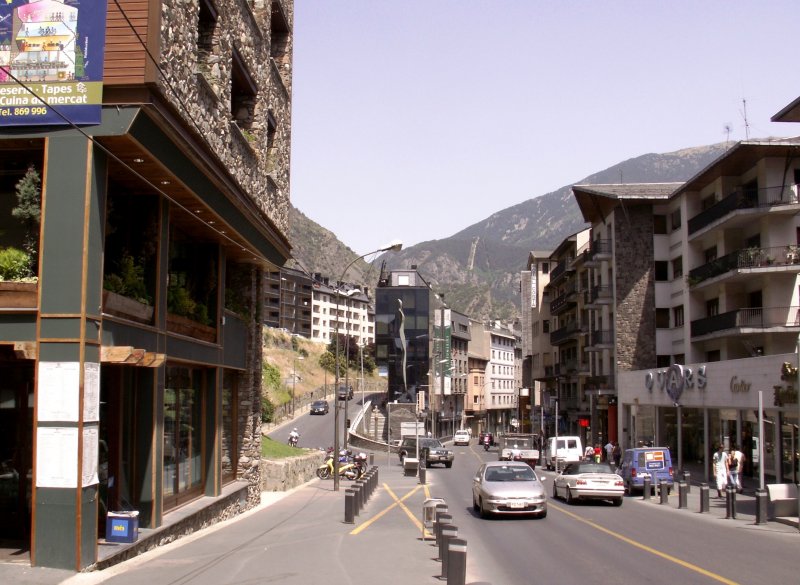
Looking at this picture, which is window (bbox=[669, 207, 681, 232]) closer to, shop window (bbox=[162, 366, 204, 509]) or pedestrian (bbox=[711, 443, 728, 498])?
pedestrian (bbox=[711, 443, 728, 498])

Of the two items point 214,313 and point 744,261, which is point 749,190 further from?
point 214,313

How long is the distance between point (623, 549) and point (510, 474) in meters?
6.91

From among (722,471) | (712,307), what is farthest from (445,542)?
(712,307)

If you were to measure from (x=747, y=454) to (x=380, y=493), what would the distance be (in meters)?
15.4

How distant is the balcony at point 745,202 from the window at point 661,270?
8358 millimetres

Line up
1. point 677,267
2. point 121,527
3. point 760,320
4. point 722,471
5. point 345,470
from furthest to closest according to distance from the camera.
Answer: point 677,267, point 760,320, point 345,470, point 722,471, point 121,527

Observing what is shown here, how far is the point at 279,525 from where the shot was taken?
21.7 metres

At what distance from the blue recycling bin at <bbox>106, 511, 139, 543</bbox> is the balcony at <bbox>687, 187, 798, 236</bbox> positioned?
36.3 meters

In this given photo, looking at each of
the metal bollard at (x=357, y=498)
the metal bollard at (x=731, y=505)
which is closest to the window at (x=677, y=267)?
the metal bollard at (x=731, y=505)

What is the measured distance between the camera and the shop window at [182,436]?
61.8 ft

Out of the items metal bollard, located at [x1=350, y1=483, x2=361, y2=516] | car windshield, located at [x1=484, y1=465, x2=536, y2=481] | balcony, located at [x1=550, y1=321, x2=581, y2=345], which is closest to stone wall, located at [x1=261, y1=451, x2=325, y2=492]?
metal bollard, located at [x1=350, y1=483, x2=361, y2=516]

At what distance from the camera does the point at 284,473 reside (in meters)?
33.6

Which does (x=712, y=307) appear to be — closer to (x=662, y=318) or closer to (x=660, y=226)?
(x=662, y=318)

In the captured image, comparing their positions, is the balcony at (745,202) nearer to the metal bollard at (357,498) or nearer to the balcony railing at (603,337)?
the balcony railing at (603,337)
